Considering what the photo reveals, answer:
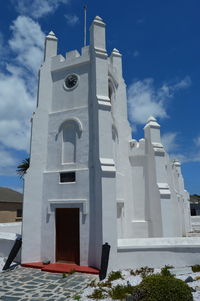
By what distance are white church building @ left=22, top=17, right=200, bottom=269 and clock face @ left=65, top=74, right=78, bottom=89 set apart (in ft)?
0.19

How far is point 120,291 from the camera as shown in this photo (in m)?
7.55

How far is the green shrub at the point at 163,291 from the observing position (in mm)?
5293

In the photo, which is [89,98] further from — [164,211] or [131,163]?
[164,211]

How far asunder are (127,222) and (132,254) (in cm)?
386

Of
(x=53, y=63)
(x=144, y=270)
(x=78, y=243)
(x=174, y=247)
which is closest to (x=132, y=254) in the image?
(x=144, y=270)

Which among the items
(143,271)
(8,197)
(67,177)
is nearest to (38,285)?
(143,271)

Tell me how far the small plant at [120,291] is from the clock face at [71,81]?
34.6 ft

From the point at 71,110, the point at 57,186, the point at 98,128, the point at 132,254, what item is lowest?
the point at 132,254

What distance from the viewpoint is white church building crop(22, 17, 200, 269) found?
33.8 feet

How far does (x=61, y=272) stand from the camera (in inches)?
398

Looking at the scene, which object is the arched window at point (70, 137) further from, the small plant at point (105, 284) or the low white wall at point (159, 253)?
the small plant at point (105, 284)

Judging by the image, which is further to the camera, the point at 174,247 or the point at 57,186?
the point at 57,186

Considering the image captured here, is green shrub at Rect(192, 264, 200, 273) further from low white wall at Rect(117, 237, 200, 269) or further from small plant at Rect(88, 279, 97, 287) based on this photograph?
small plant at Rect(88, 279, 97, 287)

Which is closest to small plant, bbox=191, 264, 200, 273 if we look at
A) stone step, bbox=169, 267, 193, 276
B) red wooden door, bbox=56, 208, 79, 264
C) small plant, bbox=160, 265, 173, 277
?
stone step, bbox=169, 267, 193, 276
